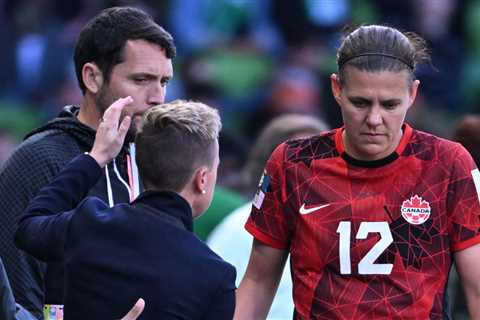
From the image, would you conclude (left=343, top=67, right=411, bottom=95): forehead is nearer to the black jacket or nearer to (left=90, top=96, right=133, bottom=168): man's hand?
(left=90, top=96, right=133, bottom=168): man's hand

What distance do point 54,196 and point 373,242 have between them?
99 centimetres

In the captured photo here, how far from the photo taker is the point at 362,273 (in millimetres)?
4223

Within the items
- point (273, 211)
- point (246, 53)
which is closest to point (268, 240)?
point (273, 211)

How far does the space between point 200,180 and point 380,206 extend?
65 cm

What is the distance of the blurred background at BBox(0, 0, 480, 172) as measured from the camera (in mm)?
11258

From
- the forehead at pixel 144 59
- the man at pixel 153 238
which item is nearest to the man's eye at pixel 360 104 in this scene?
the man at pixel 153 238

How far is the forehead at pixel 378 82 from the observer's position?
419cm

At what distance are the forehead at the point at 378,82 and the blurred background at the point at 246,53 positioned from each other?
22.6ft

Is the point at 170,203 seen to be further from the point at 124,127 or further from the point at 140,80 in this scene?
the point at 140,80

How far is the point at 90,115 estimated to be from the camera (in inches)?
186

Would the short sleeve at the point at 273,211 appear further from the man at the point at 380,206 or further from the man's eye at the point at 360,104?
the man's eye at the point at 360,104

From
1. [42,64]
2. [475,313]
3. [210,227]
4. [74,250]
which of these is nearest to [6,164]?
[74,250]

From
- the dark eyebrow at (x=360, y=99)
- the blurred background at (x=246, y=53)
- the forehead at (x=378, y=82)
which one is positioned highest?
the blurred background at (x=246, y=53)

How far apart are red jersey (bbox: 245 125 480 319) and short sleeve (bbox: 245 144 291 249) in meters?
0.03
